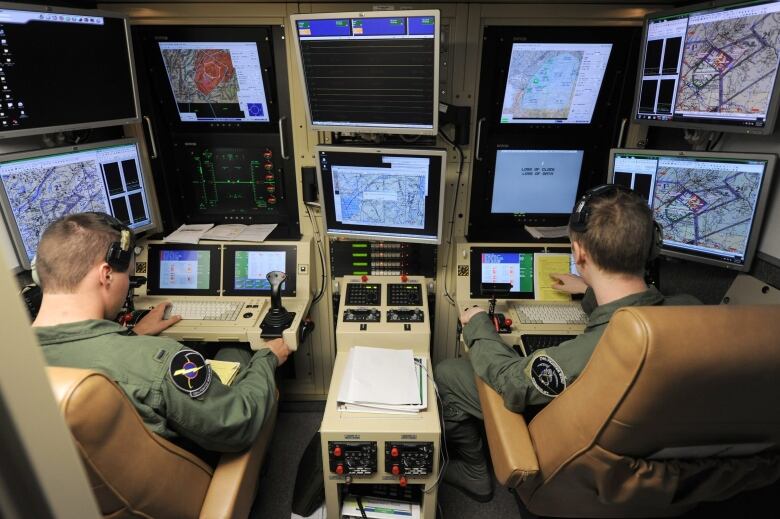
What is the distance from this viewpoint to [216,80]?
1990 millimetres

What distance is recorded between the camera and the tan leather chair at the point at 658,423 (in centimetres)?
79

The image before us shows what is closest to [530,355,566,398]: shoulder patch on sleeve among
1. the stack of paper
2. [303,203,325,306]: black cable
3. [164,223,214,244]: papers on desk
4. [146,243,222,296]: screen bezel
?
the stack of paper

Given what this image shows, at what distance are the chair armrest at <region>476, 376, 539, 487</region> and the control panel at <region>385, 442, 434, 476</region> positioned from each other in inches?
9.1

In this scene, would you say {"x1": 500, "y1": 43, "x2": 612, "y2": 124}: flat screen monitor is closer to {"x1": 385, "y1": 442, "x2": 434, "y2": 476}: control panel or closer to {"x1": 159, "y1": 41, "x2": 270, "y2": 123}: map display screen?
{"x1": 159, "y1": 41, "x2": 270, "y2": 123}: map display screen

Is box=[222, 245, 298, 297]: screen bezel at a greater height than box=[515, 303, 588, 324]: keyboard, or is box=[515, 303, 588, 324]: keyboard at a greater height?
box=[222, 245, 298, 297]: screen bezel

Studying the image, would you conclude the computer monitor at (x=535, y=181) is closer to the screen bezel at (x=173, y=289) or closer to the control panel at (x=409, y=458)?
the control panel at (x=409, y=458)

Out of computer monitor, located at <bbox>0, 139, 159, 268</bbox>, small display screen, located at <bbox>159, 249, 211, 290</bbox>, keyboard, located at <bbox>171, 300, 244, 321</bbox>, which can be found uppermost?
computer monitor, located at <bbox>0, 139, 159, 268</bbox>

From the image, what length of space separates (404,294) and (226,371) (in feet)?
2.92

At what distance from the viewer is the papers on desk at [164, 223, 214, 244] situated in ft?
6.88

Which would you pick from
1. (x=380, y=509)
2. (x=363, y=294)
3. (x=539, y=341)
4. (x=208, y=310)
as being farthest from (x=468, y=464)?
(x=208, y=310)

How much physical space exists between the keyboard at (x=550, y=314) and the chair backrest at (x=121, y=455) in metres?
1.45

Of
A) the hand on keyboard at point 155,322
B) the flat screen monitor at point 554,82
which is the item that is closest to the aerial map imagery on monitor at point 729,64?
the flat screen monitor at point 554,82

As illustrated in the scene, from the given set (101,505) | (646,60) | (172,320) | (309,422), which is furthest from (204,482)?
(646,60)

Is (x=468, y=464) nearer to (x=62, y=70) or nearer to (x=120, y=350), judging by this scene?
(x=120, y=350)
